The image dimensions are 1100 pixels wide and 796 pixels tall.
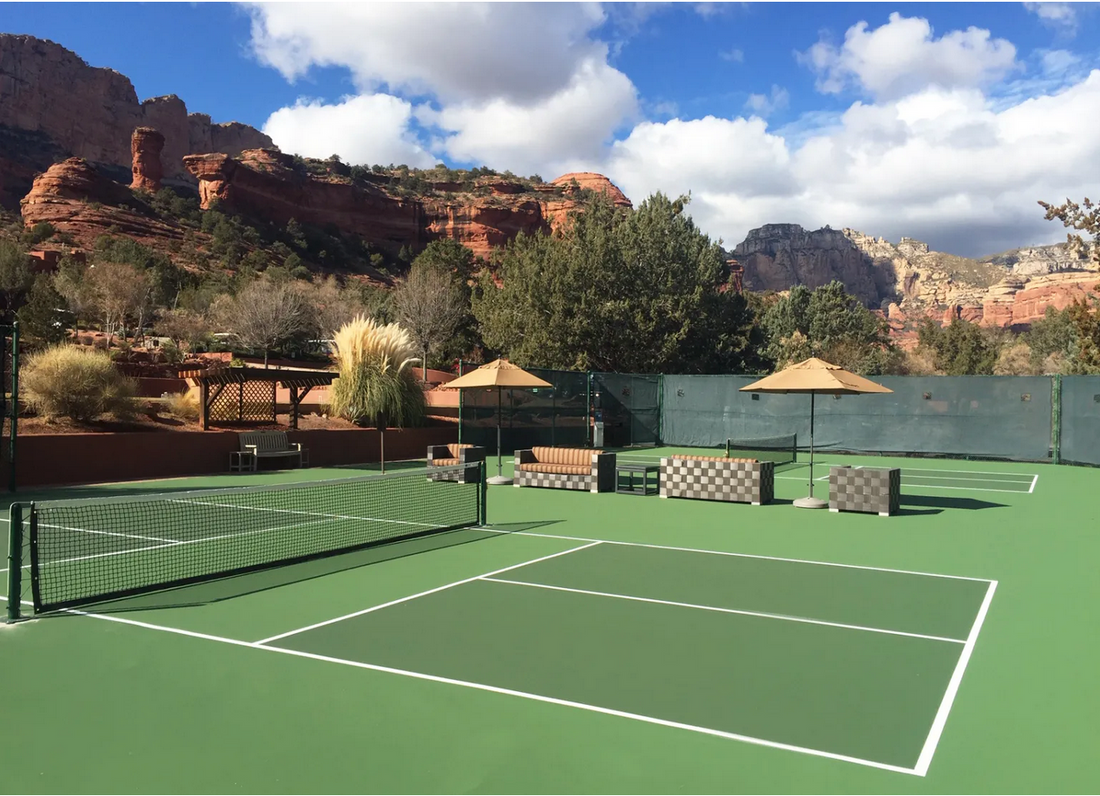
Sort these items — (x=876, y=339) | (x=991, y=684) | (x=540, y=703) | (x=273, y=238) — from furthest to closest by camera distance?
(x=273, y=238), (x=876, y=339), (x=991, y=684), (x=540, y=703)

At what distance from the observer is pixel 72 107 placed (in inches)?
4400

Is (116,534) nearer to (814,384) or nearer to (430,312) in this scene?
(814,384)

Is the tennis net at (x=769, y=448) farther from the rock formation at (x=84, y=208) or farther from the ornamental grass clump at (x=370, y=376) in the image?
the rock formation at (x=84, y=208)

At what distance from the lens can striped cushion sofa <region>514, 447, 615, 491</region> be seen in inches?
571

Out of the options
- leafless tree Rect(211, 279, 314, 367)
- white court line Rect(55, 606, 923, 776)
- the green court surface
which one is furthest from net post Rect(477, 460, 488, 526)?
leafless tree Rect(211, 279, 314, 367)

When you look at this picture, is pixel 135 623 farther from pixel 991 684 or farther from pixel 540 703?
pixel 991 684

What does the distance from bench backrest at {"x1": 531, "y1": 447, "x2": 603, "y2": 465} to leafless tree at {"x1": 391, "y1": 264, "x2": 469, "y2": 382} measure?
2978 cm

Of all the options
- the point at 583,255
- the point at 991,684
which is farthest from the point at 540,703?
the point at 583,255

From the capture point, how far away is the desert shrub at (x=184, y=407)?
19219 mm

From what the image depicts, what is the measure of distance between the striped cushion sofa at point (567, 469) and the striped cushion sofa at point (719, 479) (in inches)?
44.1

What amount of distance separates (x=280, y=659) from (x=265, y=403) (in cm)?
1712

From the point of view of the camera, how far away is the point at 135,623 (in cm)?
590

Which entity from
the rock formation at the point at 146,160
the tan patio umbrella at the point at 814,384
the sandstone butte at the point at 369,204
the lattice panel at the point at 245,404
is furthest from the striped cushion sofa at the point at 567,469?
the rock formation at the point at 146,160

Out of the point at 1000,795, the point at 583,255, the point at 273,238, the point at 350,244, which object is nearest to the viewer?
the point at 1000,795
